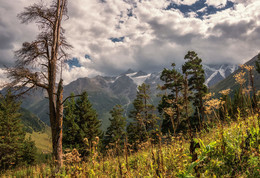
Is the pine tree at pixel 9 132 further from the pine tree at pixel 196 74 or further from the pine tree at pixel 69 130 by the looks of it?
the pine tree at pixel 196 74

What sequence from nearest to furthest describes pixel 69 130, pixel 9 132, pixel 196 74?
1. pixel 196 74
2. pixel 69 130
3. pixel 9 132

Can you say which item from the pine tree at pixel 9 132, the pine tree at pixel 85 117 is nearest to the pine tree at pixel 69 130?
the pine tree at pixel 85 117

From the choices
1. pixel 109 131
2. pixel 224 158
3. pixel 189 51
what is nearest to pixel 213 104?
pixel 224 158

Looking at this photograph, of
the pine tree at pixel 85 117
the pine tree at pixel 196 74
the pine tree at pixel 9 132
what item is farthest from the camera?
the pine tree at pixel 85 117

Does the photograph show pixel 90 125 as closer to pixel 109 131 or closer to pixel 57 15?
pixel 109 131

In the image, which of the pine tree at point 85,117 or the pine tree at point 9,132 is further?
the pine tree at point 85,117

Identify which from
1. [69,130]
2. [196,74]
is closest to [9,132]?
[69,130]

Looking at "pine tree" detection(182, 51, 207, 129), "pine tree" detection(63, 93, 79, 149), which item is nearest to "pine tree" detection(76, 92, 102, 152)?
"pine tree" detection(63, 93, 79, 149)

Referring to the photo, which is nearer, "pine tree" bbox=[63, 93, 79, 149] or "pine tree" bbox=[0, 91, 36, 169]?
"pine tree" bbox=[63, 93, 79, 149]

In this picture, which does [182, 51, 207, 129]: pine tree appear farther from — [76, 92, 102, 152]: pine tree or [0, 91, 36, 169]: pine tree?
[0, 91, 36, 169]: pine tree

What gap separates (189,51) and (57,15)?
82.7 ft

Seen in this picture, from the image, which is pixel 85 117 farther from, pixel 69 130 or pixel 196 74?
pixel 196 74

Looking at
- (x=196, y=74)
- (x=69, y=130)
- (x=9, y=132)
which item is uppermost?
(x=196, y=74)

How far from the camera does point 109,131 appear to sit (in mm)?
40562
